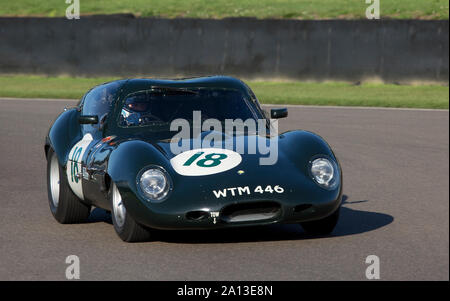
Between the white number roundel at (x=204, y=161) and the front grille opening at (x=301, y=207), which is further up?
the white number roundel at (x=204, y=161)

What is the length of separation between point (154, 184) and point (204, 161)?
404mm

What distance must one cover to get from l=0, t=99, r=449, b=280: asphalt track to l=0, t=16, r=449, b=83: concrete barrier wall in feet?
34.3

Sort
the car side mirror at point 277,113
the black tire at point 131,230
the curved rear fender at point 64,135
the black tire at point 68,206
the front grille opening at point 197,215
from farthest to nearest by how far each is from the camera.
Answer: the car side mirror at point 277,113
the curved rear fender at point 64,135
the black tire at point 68,206
the black tire at point 131,230
the front grille opening at point 197,215

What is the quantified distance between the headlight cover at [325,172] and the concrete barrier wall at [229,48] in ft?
49.3

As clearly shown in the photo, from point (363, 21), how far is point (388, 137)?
794cm

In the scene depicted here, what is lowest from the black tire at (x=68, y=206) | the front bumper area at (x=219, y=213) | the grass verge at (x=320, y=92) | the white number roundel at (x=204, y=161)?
the grass verge at (x=320, y=92)

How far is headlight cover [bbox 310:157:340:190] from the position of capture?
7.18 meters

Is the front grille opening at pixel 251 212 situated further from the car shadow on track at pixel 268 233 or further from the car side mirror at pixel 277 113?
the car side mirror at pixel 277 113

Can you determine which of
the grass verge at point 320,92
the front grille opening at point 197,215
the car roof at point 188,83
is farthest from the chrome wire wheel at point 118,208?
the grass verge at point 320,92

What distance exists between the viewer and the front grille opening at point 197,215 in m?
6.77

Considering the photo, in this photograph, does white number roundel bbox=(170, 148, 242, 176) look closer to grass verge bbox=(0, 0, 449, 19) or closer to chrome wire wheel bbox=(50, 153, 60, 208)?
chrome wire wheel bbox=(50, 153, 60, 208)

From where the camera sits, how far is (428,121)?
56.7 feet
